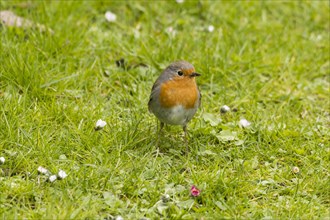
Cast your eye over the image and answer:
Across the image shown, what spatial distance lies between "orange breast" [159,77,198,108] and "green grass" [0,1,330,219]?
15.0 inches

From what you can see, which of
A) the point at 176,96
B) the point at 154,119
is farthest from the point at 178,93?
the point at 154,119

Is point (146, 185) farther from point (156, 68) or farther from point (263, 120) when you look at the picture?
point (156, 68)

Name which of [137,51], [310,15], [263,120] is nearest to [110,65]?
[137,51]

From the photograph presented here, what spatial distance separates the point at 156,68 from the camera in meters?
7.13

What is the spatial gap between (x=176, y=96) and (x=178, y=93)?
0.03m

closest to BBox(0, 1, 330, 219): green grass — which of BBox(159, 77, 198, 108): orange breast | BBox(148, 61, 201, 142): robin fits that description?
BBox(148, 61, 201, 142): robin

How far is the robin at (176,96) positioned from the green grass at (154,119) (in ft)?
0.92

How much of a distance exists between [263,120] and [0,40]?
279 centimetres

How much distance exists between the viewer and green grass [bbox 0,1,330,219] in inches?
198

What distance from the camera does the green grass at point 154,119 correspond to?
16.5 feet

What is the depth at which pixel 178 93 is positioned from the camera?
5.73 meters

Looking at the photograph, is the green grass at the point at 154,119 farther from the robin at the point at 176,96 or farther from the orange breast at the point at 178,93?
the orange breast at the point at 178,93

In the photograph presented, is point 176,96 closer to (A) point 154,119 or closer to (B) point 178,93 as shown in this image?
(B) point 178,93

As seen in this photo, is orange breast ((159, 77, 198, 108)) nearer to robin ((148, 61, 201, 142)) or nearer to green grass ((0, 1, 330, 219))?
robin ((148, 61, 201, 142))
